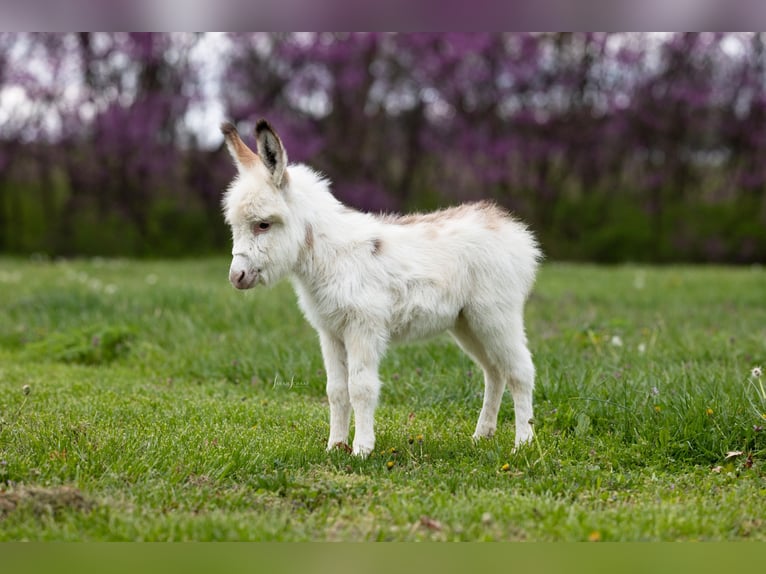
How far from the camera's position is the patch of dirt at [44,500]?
12.3ft

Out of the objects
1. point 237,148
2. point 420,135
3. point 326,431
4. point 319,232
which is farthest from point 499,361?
point 420,135

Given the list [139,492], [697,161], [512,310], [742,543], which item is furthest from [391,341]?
[697,161]

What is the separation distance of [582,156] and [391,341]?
16.4m

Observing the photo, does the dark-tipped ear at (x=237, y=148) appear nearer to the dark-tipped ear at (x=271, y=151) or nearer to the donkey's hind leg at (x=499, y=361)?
the dark-tipped ear at (x=271, y=151)

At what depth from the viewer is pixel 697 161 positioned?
20344 mm

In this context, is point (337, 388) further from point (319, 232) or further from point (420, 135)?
point (420, 135)

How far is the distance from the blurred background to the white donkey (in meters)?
13.7

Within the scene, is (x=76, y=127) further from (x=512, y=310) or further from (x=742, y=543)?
(x=742, y=543)

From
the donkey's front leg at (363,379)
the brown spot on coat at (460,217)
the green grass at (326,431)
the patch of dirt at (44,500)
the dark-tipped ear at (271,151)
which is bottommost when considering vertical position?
the green grass at (326,431)

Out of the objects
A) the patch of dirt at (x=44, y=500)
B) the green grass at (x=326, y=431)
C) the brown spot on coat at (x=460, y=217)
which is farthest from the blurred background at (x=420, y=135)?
the patch of dirt at (x=44, y=500)

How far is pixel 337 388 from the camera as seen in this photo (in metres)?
4.98

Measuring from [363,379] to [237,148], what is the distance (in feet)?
4.98

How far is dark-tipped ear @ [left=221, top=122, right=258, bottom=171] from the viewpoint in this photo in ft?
15.3

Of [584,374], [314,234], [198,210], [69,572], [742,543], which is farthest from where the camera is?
[198,210]
